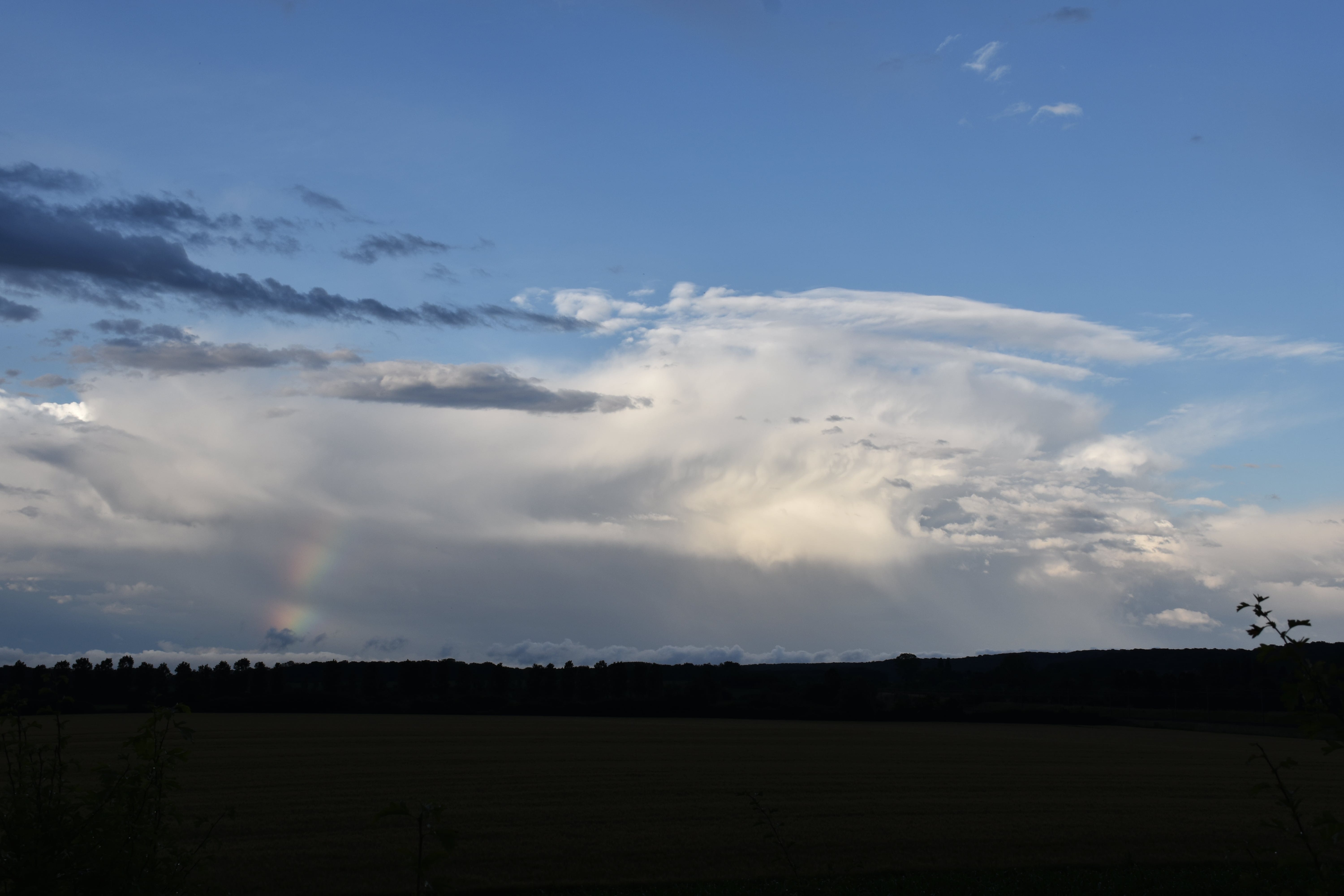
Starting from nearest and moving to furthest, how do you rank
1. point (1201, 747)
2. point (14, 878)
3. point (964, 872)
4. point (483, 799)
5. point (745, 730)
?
point (14, 878)
point (964, 872)
point (483, 799)
point (1201, 747)
point (745, 730)

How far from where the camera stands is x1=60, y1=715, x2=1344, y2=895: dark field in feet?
99.7

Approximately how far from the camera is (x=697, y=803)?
1727 inches

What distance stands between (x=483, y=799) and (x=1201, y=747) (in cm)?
7335

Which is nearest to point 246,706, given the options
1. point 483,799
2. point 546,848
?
point 483,799

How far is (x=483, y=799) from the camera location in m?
44.7

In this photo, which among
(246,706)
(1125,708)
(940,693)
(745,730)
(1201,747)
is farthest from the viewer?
(940,693)

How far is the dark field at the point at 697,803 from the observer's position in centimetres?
3039

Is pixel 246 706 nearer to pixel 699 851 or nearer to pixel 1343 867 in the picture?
pixel 699 851

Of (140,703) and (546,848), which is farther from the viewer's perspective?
(140,703)

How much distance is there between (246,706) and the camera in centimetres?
13175

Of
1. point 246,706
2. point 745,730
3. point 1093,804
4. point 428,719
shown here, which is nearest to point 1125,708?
point 745,730

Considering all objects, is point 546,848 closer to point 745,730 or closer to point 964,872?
point 964,872

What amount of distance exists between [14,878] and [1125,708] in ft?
535

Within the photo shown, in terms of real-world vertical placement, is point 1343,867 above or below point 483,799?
above
